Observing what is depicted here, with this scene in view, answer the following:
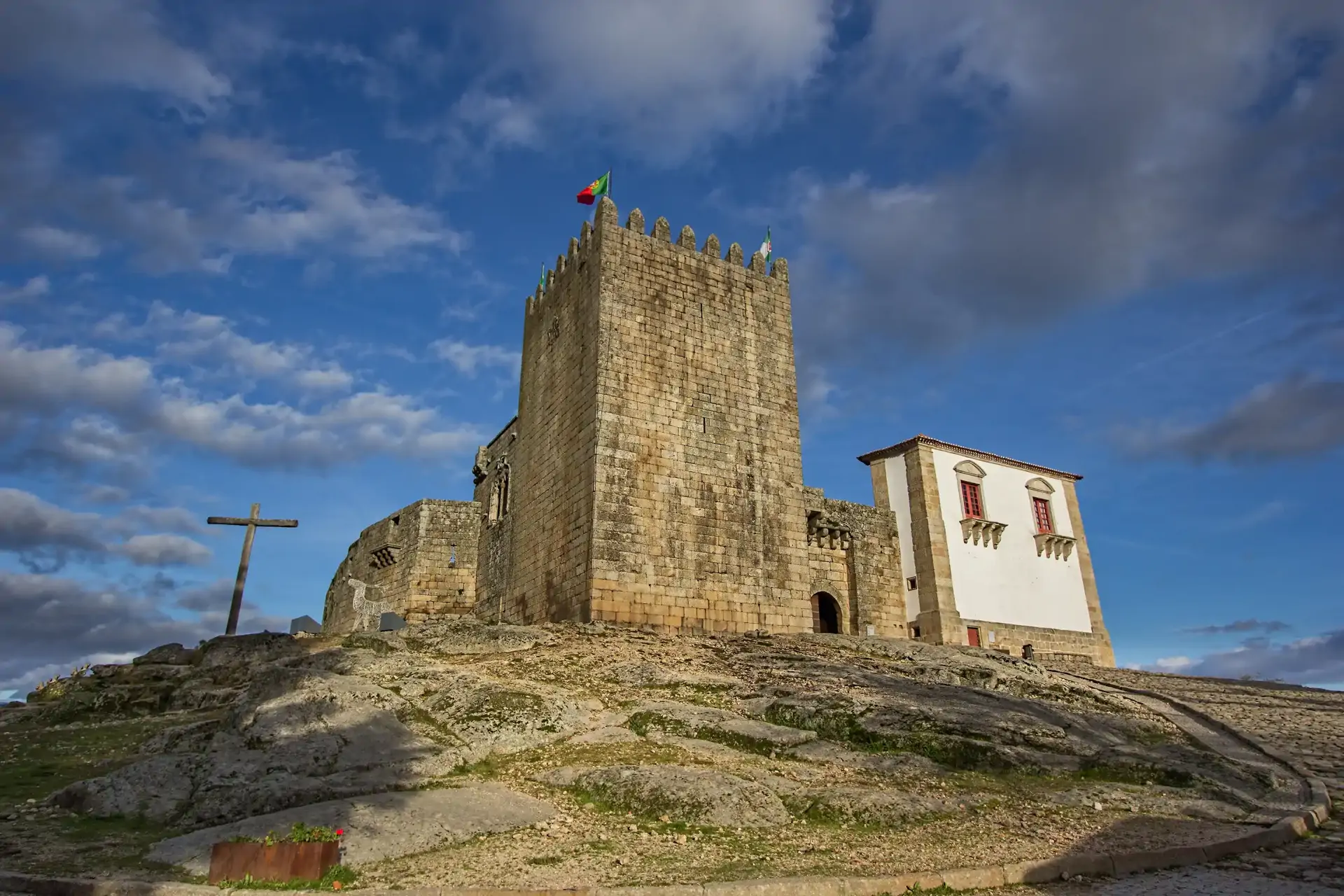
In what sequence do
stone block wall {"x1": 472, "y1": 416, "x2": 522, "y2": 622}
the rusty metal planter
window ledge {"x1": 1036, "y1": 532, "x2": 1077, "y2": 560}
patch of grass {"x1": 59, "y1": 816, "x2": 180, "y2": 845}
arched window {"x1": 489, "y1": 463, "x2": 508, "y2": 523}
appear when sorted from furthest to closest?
window ledge {"x1": 1036, "y1": 532, "x2": 1077, "y2": 560} → arched window {"x1": 489, "y1": 463, "x2": 508, "y2": 523} → stone block wall {"x1": 472, "y1": 416, "x2": 522, "y2": 622} → patch of grass {"x1": 59, "y1": 816, "x2": 180, "y2": 845} → the rusty metal planter

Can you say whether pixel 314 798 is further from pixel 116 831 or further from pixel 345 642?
pixel 345 642

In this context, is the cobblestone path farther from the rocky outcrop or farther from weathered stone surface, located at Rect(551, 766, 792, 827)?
weathered stone surface, located at Rect(551, 766, 792, 827)

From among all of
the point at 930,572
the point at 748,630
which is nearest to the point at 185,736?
the point at 748,630

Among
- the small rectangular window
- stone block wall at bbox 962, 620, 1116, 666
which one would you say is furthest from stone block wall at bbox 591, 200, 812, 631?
the small rectangular window

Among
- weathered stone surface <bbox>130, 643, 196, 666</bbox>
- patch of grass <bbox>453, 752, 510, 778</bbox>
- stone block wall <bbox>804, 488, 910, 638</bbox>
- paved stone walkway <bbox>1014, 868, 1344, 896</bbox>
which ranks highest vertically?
stone block wall <bbox>804, 488, 910, 638</bbox>

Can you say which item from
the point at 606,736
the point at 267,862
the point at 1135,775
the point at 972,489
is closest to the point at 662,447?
the point at 606,736

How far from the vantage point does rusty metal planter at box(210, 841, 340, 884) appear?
5.60m

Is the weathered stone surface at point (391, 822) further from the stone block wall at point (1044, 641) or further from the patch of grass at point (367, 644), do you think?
the stone block wall at point (1044, 641)

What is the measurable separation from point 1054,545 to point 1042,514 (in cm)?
129

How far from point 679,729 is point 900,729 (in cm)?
288

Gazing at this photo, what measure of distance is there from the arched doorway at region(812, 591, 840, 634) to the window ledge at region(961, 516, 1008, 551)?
19.3ft

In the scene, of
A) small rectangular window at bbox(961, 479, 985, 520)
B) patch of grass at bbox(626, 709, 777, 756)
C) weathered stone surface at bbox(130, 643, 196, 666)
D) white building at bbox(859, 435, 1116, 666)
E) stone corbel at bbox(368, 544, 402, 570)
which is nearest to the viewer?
patch of grass at bbox(626, 709, 777, 756)

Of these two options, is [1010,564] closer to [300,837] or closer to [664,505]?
[664,505]

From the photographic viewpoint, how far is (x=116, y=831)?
7.28 metres
